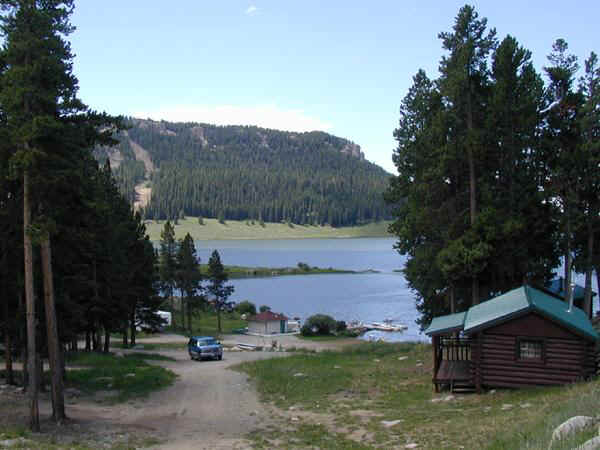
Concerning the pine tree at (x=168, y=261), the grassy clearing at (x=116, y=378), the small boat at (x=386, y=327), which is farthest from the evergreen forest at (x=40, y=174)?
the small boat at (x=386, y=327)

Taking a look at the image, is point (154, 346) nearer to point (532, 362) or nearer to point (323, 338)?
point (323, 338)

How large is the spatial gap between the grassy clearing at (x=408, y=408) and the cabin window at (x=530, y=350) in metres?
1.06

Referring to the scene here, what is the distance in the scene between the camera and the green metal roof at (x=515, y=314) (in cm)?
1897

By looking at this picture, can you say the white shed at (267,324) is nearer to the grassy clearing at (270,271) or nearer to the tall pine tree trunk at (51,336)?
the tall pine tree trunk at (51,336)

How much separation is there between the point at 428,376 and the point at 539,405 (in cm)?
918

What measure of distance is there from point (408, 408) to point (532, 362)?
4.32 metres

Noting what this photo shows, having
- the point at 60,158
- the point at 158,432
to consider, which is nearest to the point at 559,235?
the point at 158,432

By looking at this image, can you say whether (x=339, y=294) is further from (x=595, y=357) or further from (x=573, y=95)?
(x=595, y=357)

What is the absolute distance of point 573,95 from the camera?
2812 centimetres

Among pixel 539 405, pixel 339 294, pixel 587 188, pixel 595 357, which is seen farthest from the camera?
pixel 339 294

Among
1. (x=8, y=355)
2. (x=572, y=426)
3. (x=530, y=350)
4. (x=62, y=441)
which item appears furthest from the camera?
(x=8, y=355)

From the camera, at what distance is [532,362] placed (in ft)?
64.5

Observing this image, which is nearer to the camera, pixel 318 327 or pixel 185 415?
pixel 185 415

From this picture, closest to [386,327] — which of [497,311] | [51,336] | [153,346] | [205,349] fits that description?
[153,346]
